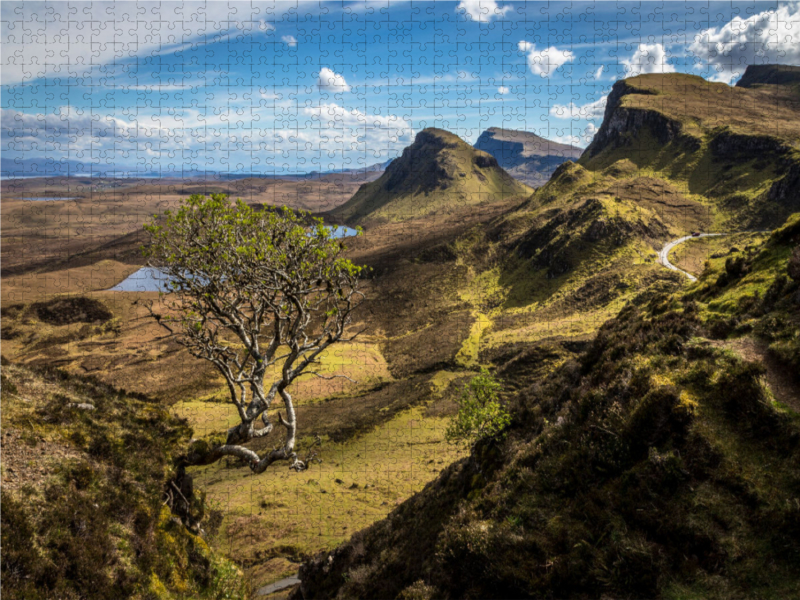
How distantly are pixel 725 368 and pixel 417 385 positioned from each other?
36.4m

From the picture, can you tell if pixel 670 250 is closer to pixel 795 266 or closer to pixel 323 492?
pixel 795 266

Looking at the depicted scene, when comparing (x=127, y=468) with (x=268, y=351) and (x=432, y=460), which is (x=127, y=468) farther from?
(x=432, y=460)

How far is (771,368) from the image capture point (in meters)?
8.87

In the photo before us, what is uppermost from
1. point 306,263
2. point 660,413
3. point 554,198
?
point 554,198

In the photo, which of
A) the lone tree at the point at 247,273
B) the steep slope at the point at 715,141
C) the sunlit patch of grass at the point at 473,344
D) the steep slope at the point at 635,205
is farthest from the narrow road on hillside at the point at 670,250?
the lone tree at the point at 247,273

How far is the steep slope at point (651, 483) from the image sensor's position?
22.6 ft

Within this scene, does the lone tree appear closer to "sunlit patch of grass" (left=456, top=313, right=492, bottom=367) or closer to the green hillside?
the green hillside

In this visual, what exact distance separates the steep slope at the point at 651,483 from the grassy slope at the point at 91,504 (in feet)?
18.9

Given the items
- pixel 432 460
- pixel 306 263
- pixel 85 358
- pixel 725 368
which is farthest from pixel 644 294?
pixel 85 358

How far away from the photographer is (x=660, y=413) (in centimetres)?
912

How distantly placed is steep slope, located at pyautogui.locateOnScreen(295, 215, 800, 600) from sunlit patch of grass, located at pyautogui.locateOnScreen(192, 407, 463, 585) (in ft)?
21.3

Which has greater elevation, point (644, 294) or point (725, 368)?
point (725, 368)

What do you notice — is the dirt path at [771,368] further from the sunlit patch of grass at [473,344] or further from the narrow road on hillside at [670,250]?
the narrow road on hillside at [670,250]

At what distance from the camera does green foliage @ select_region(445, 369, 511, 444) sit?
15266 mm
